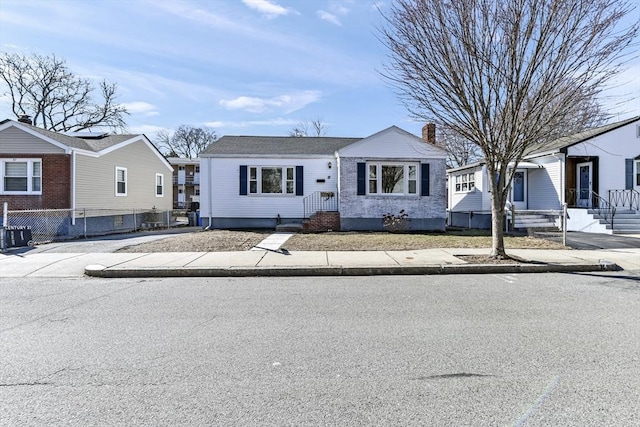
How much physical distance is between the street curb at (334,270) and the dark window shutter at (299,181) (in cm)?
985

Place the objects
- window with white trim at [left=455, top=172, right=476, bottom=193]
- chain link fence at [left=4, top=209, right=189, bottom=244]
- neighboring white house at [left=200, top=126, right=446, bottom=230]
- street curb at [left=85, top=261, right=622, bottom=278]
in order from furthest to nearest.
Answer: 1. window with white trim at [left=455, top=172, right=476, bottom=193]
2. neighboring white house at [left=200, top=126, right=446, bottom=230]
3. chain link fence at [left=4, top=209, right=189, bottom=244]
4. street curb at [left=85, top=261, right=622, bottom=278]

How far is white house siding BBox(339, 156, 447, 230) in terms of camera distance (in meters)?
17.6

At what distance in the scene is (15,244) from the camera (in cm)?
1282

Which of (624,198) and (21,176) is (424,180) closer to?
(624,198)

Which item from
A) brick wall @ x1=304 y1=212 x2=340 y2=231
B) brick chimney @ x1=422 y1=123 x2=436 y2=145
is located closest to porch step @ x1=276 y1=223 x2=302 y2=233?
brick wall @ x1=304 y1=212 x2=340 y2=231

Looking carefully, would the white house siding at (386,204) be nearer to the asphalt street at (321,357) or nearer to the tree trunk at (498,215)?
the tree trunk at (498,215)

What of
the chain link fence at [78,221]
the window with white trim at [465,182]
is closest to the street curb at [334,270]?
the chain link fence at [78,221]

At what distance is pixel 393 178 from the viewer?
59.1 feet

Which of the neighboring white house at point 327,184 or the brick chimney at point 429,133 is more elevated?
the brick chimney at point 429,133

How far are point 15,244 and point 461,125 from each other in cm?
1434

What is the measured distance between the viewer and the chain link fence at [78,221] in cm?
1608

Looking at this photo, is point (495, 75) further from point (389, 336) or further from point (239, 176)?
point (239, 176)

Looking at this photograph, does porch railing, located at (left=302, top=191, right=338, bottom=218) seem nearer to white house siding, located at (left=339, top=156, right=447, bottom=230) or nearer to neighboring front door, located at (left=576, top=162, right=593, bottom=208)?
white house siding, located at (left=339, top=156, right=447, bottom=230)

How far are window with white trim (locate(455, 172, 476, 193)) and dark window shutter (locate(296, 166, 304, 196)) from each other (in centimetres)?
975
